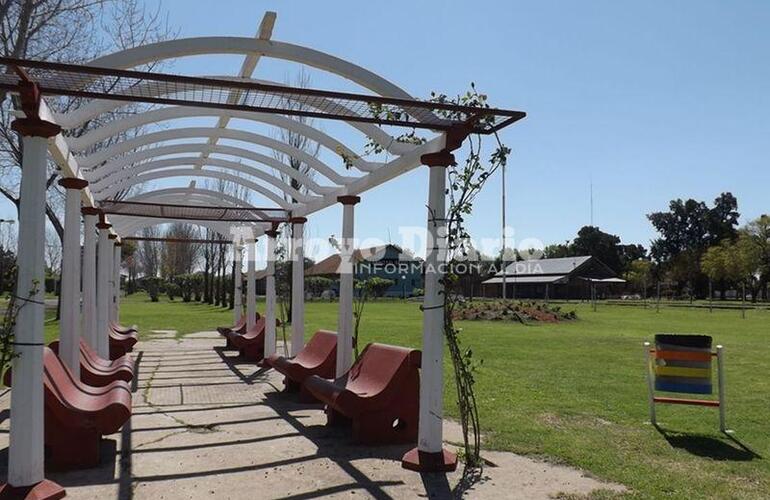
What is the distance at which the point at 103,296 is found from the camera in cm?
1014

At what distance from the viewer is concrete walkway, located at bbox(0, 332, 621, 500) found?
462 centimetres

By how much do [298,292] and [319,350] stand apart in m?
1.43

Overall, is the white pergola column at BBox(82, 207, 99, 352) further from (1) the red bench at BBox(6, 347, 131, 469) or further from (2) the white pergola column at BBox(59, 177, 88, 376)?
A: (1) the red bench at BBox(6, 347, 131, 469)

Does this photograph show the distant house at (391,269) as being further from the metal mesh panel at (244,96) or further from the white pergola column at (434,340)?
the metal mesh panel at (244,96)

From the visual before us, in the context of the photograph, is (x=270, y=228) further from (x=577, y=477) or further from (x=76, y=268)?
(x=577, y=477)

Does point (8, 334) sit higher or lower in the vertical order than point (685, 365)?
higher

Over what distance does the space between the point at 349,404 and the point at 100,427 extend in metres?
2.02

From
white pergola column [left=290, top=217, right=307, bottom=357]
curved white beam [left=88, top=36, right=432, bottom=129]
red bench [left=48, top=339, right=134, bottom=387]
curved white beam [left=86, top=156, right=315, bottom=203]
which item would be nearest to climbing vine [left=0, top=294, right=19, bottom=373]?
curved white beam [left=88, top=36, right=432, bottom=129]

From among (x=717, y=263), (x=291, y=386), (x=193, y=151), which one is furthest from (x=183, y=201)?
(x=717, y=263)

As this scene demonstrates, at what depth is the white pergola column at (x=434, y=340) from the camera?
5188 mm

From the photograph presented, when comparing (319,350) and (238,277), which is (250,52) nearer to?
(319,350)

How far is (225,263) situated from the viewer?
4131 centimetres

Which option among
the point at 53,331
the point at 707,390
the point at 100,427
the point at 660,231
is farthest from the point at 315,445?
the point at 660,231

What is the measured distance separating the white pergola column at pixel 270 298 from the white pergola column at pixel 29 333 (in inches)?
271
